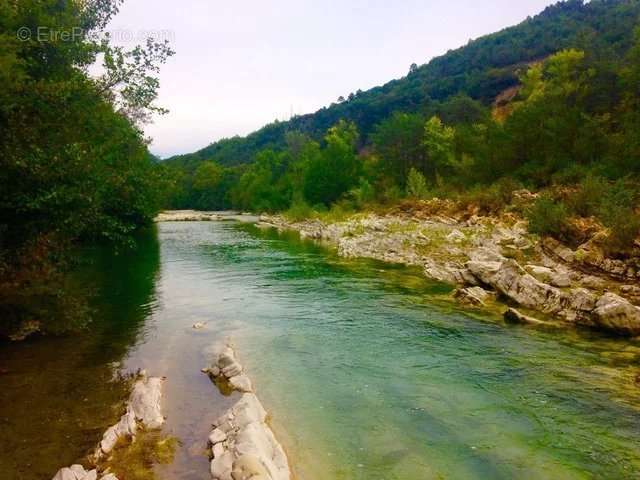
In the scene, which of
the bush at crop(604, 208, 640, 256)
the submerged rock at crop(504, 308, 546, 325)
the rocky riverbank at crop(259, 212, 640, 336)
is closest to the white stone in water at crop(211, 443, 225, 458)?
the submerged rock at crop(504, 308, 546, 325)

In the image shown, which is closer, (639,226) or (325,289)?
(639,226)

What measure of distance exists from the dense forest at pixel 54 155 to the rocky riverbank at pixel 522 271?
15.9 meters

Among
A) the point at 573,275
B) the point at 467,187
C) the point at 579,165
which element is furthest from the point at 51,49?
the point at 467,187

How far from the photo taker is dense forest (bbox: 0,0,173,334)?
39.5 ft

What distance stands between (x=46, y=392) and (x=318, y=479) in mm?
7679

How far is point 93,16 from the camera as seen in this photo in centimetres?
1905

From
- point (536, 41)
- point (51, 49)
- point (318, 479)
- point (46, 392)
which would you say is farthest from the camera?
point (536, 41)

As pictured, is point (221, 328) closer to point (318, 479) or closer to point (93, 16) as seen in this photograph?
point (318, 479)

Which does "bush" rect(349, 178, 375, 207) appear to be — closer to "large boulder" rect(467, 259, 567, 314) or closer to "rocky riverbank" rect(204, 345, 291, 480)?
"large boulder" rect(467, 259, 567, 314)

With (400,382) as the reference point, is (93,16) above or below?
above

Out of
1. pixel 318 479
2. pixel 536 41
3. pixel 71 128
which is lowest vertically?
pixel 318 479

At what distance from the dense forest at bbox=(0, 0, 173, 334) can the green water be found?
2.20 meters

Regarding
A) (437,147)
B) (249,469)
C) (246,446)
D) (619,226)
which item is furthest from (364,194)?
(249,469)

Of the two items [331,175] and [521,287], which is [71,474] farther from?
[331,175]
